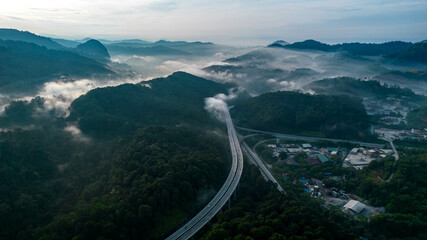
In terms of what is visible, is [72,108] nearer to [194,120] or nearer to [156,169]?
[194,120]

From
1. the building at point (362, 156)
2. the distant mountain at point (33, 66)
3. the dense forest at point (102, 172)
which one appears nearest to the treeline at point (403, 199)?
the building at point (362, 156)

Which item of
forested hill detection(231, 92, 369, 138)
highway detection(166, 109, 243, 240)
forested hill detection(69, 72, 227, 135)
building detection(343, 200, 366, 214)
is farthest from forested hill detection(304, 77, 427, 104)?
building detection(343, 200, 366, 214)

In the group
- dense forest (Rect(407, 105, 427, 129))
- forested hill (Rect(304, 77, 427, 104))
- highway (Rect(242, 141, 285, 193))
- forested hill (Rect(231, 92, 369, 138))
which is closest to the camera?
highway (Rect(242, 141, 285, 193))

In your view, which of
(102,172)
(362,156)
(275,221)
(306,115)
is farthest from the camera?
(306,115)

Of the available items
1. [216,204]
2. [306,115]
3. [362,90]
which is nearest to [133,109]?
[216,204]

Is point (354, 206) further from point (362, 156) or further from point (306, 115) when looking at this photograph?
point (306, 115)

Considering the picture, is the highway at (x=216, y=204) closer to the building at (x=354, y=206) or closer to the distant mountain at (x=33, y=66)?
the building at (x=354, y=206)

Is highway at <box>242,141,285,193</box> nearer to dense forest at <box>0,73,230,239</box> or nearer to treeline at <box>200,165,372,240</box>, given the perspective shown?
treeline at <box>200,165,372,240</box>
